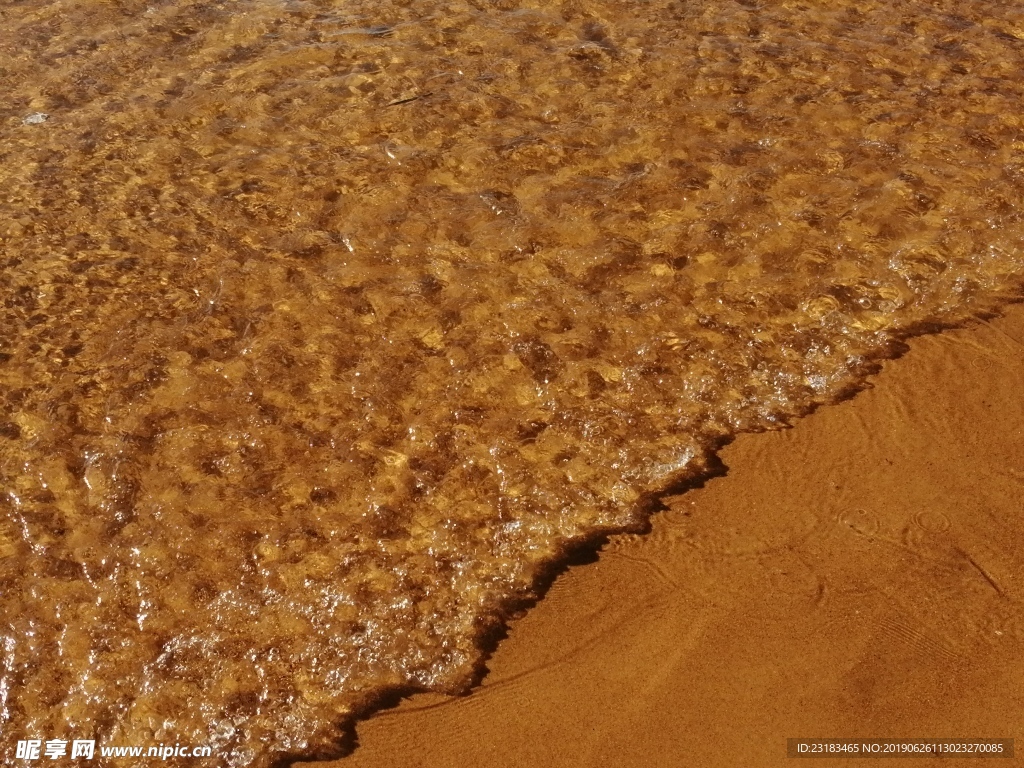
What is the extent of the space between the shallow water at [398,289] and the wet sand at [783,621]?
0.16m

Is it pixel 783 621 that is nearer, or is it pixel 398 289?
pixel 783 621

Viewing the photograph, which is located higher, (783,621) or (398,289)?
(398,289)

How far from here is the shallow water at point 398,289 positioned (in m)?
2.47

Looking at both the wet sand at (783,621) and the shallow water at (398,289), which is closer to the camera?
the wet sand at (783,621)

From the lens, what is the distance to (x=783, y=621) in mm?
2365

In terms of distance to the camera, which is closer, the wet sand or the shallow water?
the wet sand

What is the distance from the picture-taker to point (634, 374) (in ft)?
10.1

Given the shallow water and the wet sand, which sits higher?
the shallow water

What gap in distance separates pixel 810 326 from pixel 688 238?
638mm

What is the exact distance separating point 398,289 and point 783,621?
184 cm

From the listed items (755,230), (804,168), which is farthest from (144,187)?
(804,168)

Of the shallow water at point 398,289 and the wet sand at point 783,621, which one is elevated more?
the shallow water at point 398,289

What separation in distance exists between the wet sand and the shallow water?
159 millimetres

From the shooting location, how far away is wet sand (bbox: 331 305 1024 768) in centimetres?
219
